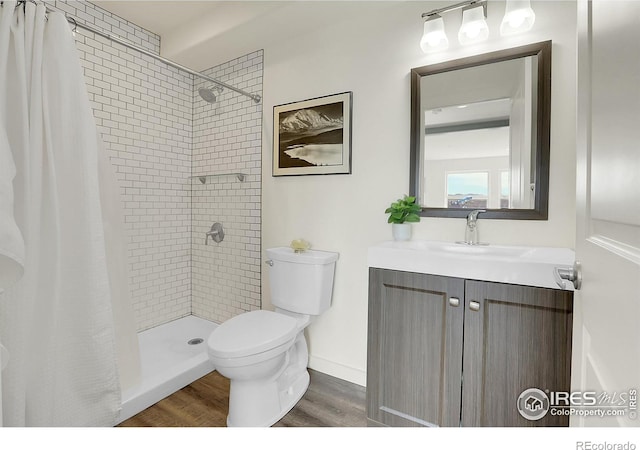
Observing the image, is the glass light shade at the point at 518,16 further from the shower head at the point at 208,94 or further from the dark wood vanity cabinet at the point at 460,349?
the shower head at the point at 208,94

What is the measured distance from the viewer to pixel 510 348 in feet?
3.60

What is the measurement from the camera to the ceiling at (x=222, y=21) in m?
1.81

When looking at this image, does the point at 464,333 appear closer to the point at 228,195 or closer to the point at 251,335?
the point at 251,335

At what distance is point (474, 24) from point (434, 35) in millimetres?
187

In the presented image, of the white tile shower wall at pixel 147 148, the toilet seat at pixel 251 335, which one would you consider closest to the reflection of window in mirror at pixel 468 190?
the toilet seat at pixel 251 335

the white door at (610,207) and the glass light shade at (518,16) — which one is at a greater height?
the glass light shade at (518,16)

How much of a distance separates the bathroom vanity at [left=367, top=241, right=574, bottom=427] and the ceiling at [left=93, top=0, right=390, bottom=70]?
154cm

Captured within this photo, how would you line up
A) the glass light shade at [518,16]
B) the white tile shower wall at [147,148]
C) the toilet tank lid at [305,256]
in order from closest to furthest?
the glass light shade at [518,16], the toilet tank lid at [305,256], the white tile shower wall at [147,148]

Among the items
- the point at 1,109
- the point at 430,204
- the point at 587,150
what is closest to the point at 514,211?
the point at 430,204

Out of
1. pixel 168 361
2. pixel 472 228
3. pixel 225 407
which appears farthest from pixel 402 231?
pixel 168 361

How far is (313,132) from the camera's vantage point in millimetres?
2006

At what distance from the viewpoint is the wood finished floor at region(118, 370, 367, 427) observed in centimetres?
153

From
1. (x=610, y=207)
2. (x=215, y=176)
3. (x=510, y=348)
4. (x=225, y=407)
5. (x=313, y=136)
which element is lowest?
(x=225, y=407)

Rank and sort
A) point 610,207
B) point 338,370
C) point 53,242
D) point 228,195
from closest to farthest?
1. point 610,207
2. point 53,242
3. point 338,370
4. point 228,195
